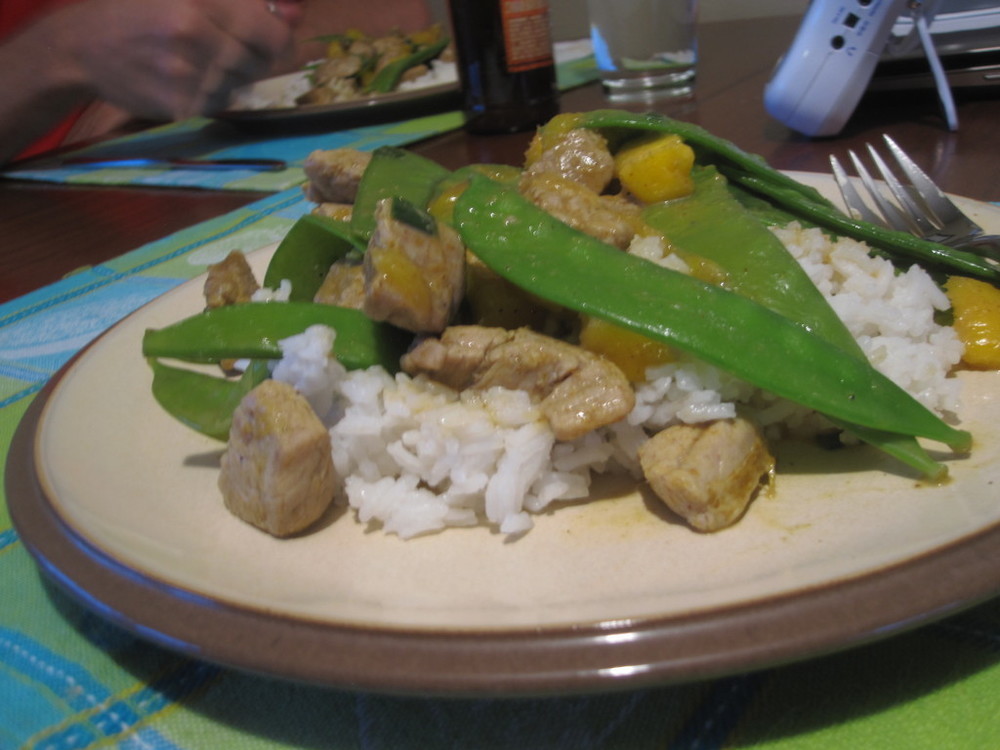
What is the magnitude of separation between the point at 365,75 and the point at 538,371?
4.04 m

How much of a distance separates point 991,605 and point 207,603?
97 centimetres

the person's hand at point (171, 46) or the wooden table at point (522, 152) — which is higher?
the person's hand at point (171, 46)

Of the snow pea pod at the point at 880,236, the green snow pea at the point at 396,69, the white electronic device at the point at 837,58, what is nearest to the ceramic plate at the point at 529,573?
the snow pea pod at the point at 880,236

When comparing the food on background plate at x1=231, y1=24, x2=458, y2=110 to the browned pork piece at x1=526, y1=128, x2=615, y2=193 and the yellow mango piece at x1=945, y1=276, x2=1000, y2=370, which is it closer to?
the browned pork piece at x1=526, y1=128, x2=615, y2=193

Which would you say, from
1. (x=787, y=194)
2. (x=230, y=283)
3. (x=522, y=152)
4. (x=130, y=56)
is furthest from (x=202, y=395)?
(x=130, y=56)

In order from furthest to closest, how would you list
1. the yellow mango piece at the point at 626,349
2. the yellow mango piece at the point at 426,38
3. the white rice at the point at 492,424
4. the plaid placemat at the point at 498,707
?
the yellow mango piece at the point at 426,38
the yellow mango piece at the point at 626,349
the white rice at the point at 492,424
the plaid placemat at the point at 498,707

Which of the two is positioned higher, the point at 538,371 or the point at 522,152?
the point at 538,371

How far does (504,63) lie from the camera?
3664 mm

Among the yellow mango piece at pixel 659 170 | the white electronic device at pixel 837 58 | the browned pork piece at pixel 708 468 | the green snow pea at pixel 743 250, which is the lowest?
the white electronic device at pixel 837 58

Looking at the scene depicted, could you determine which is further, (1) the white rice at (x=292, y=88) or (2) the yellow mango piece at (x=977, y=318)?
(1) the white rice at (x=292, y=88)

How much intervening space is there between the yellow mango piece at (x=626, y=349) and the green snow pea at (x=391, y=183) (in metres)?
0.47

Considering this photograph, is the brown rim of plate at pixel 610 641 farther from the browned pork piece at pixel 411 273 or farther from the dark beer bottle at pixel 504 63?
the dark beer bottle at pixel 504 63

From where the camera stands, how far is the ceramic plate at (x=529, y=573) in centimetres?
83

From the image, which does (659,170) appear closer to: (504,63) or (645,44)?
(504,63)
